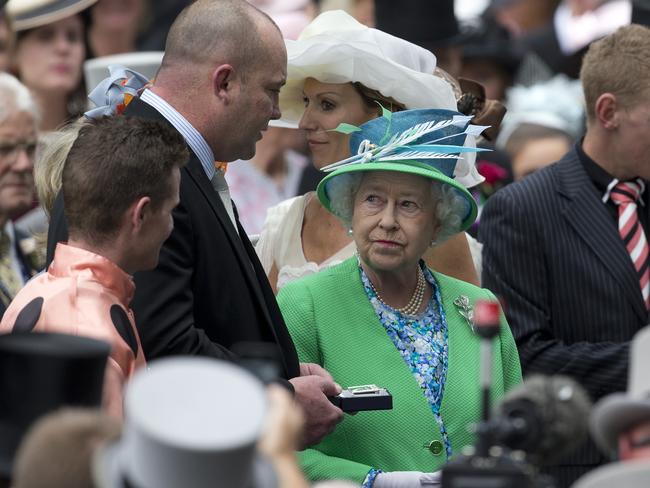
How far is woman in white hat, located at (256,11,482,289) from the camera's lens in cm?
564

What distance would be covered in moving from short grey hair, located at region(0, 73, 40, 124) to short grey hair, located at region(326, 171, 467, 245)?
73.5 inches

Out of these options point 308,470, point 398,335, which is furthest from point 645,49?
point 308,470

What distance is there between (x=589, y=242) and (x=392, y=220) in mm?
1109

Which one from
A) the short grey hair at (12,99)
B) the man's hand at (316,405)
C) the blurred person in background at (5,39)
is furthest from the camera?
the blurred person in background at (5,39)

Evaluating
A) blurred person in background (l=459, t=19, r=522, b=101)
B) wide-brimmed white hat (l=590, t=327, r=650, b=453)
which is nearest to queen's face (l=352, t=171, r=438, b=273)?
wide-brimmed white hat (l=590, t=327, r=650, b=453)

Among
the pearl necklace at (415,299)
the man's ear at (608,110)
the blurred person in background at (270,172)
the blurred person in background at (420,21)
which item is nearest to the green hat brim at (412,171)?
the pearl necklace at (415,299)

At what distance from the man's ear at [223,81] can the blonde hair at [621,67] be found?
172 centimetres

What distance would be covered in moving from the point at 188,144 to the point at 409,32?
4.86 meters

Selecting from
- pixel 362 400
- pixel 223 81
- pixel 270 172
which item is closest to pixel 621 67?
pixel 223 81

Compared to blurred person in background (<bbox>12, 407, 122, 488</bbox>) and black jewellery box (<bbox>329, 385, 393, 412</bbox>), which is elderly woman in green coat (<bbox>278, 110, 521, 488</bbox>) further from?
blurred person in background (<bbox>12, 407, 122, 488</bbox>)

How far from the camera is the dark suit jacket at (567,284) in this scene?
5668mm

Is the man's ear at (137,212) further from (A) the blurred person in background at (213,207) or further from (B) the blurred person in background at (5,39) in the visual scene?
(B) the blurred person in background at (5,39)

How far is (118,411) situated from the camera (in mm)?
3852

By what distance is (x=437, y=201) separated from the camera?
521 cm
